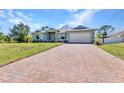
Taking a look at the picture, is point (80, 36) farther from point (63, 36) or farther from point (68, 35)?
point (63, 36)

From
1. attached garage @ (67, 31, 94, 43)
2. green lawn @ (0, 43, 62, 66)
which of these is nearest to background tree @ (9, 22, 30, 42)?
attached garage @ (67, 31, 94, 43)

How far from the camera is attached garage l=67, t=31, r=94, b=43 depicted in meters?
26.5

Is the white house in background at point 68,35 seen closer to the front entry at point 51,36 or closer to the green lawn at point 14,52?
the front entry at point 51,36

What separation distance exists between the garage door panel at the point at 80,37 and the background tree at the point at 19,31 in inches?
373

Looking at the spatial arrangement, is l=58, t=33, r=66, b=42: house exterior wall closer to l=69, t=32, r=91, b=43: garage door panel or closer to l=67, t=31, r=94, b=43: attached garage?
l=67, t=31, r=94, b=43: attached garage

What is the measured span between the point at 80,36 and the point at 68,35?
2121mm

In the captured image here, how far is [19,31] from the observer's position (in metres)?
32.3

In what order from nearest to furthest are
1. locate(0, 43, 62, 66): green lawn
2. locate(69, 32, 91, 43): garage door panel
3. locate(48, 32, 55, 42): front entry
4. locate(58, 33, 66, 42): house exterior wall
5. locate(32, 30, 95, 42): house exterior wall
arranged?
locate(0, 43, 62, 66): green lawn → locate(32, 30, 95, 42): house exterior wall → locate(69, 32, 91, 43): garage door panel → locate(58, 33, 66, 42): house exterior wall → locate(48, 32, 55, 42): front entry

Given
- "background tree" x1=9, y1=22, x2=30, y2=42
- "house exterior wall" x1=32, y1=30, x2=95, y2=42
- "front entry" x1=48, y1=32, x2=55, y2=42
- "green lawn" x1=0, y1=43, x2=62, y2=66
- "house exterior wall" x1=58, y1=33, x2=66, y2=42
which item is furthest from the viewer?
"front entry" x1=48, y1=32, x2=55, y2=42

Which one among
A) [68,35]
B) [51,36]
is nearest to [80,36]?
[68,35]

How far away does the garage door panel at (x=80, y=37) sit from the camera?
1046 inches
